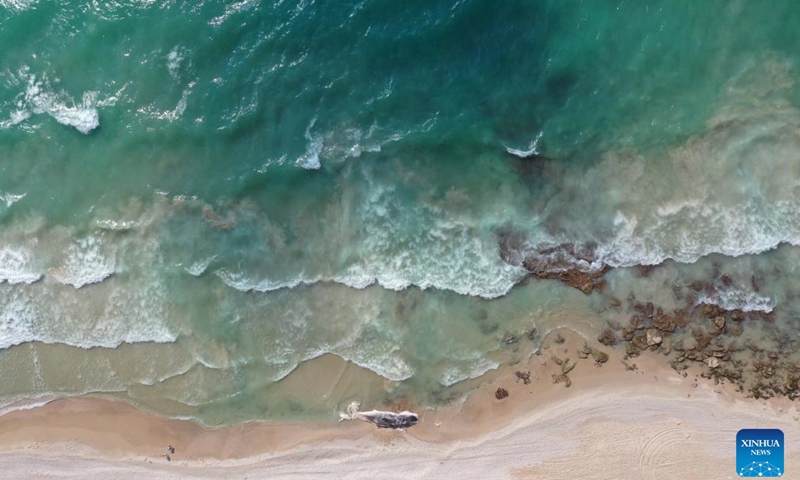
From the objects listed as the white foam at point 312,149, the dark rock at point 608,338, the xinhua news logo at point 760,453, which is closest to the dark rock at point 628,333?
the dark rock at point 608,338

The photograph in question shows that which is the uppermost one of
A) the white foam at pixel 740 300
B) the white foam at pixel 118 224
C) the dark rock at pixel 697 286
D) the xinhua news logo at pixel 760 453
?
the white foam at pixel 118 224

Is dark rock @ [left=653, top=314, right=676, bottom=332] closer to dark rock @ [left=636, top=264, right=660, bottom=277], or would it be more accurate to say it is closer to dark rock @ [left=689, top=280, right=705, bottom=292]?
dark rock @ [left=689, top=280, right=705, bottom=292]

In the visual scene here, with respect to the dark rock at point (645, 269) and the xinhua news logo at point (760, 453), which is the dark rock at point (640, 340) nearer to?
the dark rock at point (645, 269)

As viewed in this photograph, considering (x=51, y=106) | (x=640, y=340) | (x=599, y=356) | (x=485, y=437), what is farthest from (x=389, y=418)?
(x=51, y=106)

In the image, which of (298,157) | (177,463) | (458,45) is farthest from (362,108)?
(177,463)

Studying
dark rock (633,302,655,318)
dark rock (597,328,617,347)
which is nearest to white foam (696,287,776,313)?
dark rock (633,302,655,318)

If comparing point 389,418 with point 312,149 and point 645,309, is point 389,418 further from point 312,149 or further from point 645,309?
point 312,149
